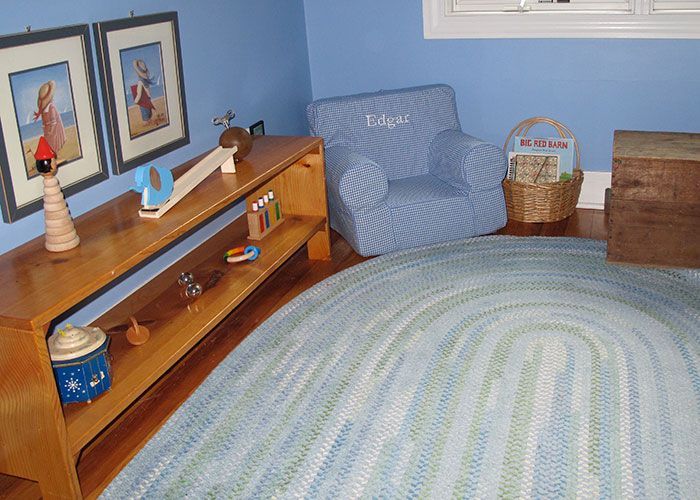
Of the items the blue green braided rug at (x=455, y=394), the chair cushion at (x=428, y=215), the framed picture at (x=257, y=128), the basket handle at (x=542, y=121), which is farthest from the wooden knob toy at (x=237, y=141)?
the basket handle at (x=542, y=121)

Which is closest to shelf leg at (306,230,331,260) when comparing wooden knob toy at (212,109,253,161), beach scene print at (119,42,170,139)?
wooden knob toy at (212,109,253,161)

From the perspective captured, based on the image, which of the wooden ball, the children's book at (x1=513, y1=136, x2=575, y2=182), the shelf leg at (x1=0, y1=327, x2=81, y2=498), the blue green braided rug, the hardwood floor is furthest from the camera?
the children's book at (x1=513, y1=136, x2=575, y2=182)

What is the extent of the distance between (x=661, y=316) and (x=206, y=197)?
1703mm

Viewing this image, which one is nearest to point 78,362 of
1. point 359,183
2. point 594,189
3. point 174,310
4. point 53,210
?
point 53,210

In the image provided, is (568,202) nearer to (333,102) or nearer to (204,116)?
(333,102)

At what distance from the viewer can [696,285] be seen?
3.25 meters

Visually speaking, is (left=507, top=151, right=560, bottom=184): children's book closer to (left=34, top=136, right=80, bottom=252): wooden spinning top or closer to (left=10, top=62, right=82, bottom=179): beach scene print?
(left=10, top=62, right=82, bottom=179): beach scene print

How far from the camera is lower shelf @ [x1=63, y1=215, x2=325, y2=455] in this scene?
90.1 inches

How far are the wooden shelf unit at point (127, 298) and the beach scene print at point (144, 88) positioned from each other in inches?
8.5

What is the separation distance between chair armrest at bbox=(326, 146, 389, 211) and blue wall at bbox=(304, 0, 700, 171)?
936 millimetres

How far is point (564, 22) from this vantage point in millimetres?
3961

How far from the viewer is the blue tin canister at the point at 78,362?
223cm

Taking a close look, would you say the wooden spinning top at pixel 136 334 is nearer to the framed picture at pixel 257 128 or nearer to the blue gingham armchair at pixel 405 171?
the blue gingham armchair at pixel 405 171

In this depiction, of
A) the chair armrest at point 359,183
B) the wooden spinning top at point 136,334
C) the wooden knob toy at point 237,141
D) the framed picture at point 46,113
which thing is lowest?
the wooden spinning top at point 136,334
